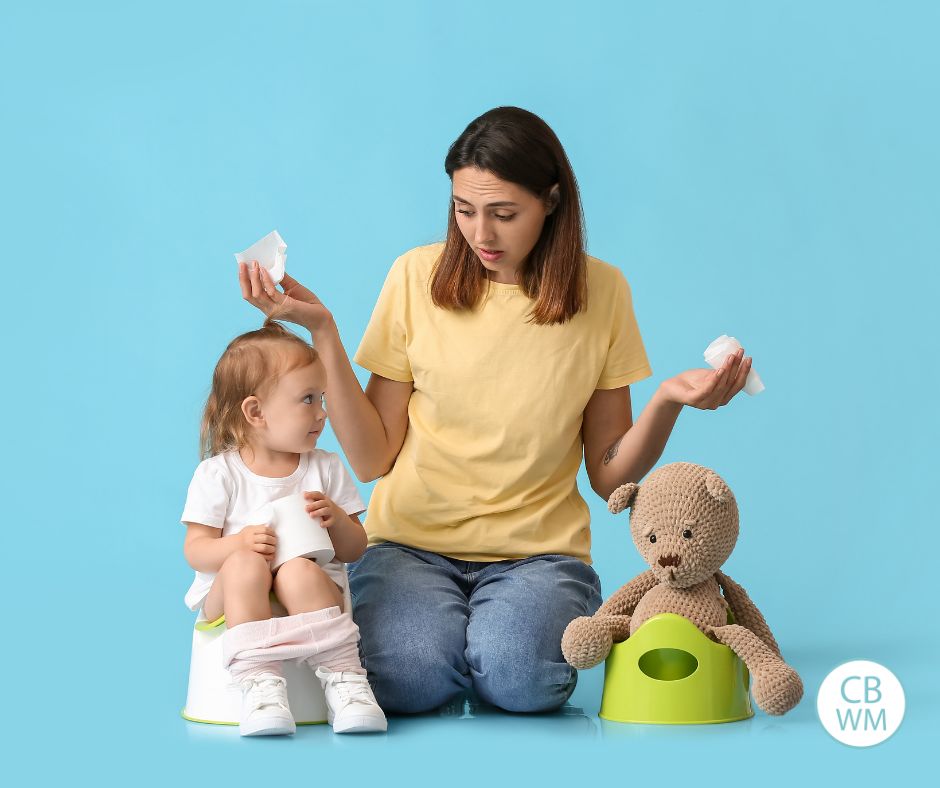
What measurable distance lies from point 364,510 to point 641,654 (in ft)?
1.86

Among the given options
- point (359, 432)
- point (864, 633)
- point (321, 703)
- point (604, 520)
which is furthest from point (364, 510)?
point (604, 520)

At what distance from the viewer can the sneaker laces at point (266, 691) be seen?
2.16 meters

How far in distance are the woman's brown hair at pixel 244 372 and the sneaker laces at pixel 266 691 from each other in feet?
1.46

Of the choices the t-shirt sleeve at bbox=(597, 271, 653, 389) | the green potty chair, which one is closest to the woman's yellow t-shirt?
the t-shirt sleeve at bbox=(597, 271, 653, 389)

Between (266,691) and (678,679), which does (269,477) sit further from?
(678,679)

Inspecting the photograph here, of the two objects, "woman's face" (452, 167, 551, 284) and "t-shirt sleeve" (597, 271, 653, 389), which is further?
"t-shirt sleeve" (597, 271, 653, 389)

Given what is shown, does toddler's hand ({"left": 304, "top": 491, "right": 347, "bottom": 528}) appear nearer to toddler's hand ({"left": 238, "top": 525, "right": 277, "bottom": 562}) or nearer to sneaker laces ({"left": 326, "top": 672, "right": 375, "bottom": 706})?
toddler's hand ({"left": 238, "top": 525, "right": 277, "bottom": 562})

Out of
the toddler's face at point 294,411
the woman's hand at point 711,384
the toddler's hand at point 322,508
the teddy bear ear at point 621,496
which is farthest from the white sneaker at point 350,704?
the woman's hand at point 711,384

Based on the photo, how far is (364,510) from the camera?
98.8 inches

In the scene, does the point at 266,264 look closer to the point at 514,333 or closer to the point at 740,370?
the point at 514,333

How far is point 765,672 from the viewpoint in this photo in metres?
2.20

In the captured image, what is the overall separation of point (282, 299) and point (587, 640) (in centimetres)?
78

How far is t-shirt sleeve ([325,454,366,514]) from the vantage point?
2.47m

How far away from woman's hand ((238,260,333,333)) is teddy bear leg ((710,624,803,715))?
34.6 inches
